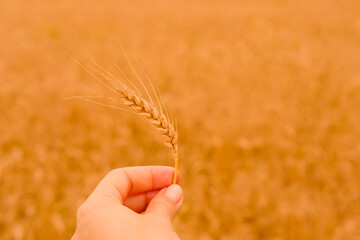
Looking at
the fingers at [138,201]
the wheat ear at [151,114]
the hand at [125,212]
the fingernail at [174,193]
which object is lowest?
the fingers at [138,201]

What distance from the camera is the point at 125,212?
0.82 m

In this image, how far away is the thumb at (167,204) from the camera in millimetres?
894

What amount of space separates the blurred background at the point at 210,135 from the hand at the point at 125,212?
41.1 inches

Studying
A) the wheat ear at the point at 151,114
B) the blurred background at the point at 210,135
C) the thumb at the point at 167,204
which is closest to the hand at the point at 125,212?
the thumb at the point at 167,204

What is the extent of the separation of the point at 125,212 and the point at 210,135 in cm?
225

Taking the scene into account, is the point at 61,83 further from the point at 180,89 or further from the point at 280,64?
the point at 280,64

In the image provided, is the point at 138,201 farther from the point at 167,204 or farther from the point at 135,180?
the point at 167,204

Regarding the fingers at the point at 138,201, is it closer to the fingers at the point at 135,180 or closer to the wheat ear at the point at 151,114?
the fingers at the point at 135,180

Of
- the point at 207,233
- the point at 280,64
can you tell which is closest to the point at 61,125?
the point at 207,233

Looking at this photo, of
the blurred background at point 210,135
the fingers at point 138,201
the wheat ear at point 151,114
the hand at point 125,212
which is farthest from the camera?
the blurred background at point 210,135

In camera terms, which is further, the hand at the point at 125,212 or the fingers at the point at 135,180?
the fingers at the point at 135,180

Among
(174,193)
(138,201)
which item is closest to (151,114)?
(174,193)

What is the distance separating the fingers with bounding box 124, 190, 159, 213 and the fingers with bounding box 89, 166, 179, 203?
2 centimetres

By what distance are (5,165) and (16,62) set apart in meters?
2.66
